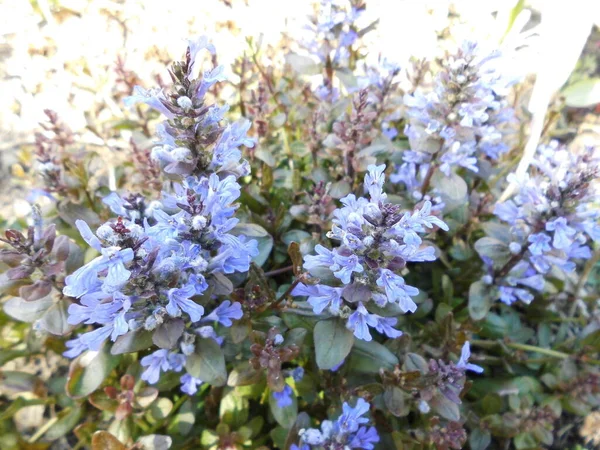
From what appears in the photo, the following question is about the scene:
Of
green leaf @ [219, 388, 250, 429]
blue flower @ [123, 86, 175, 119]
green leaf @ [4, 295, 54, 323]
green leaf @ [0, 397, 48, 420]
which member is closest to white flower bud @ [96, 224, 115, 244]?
blue flower @ [123, 86, 175, 119]

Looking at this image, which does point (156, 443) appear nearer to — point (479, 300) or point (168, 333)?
point (168, 333)

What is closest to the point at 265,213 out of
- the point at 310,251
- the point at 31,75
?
the point at 310,251

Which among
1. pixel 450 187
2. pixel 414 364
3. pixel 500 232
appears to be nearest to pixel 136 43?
pixel 450 187

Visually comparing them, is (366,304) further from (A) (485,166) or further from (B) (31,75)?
(B) (31,75)

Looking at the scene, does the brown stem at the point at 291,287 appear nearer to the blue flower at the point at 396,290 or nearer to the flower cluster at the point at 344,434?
the blue flower at the point at 396,290

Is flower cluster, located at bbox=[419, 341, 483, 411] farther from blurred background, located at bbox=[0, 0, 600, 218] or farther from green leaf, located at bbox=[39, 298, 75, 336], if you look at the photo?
green leaf, located at bbox=[39, 298, 75, 336]
